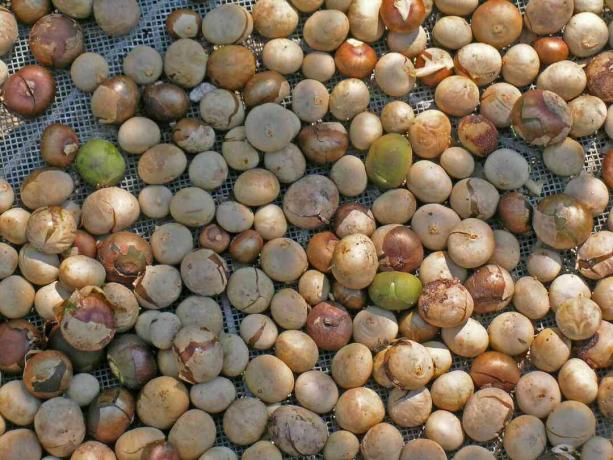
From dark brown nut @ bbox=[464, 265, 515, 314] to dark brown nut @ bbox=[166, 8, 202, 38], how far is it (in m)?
0.99

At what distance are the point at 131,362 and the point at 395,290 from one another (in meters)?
0.68

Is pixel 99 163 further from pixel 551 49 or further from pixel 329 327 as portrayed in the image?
pixel 551 49

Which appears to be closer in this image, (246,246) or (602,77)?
(246,246)

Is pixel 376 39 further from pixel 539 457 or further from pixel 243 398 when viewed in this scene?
pixel 539 457

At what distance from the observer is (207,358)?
2121 millimetres

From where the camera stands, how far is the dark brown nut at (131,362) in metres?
2.17

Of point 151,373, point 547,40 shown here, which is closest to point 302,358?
point 151,373

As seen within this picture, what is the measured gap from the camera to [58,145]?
7.46 feet

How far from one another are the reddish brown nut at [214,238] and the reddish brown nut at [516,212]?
2.40 ft

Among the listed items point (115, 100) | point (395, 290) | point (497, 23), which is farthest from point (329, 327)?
point (497, 23)

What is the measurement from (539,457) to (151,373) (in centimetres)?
100

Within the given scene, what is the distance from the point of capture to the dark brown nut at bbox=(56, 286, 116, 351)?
6.89 feet

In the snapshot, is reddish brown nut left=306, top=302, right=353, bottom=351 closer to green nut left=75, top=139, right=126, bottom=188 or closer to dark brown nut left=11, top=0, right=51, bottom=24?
green nut left=75, top=139, right=126, bottom=188

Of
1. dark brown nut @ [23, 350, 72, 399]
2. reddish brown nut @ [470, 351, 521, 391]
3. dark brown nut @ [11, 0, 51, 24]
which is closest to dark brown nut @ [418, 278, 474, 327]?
reddish brown nut @ [470, 351, 521, 391]
